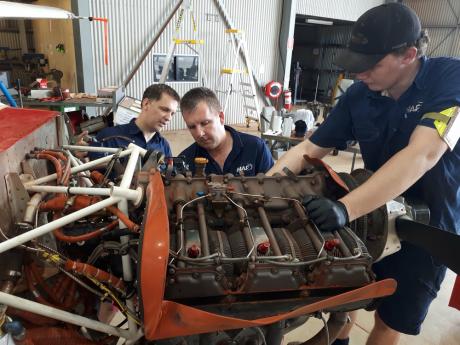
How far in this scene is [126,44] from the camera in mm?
6742

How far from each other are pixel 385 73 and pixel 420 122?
0.90ft

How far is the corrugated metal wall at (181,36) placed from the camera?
21.4 feet

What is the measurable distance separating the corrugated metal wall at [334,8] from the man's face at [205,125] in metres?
8.24

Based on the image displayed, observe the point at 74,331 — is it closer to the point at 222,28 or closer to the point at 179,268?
the point at 179,268

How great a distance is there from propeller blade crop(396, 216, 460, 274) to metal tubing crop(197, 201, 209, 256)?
78 cm

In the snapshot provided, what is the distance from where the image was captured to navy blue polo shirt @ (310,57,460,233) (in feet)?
4.88

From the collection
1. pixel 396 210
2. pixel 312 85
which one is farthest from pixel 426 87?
pixel 312 85

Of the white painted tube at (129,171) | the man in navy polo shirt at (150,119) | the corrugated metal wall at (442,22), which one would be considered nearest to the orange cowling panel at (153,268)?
the white painted tube at (129,171)

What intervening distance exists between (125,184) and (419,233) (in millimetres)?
1095

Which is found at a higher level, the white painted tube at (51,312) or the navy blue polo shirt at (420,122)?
the navy blue polo shirt at (420,122)

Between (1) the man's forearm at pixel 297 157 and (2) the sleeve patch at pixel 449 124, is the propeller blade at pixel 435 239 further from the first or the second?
(1) the man's forearm at pixel 297 157

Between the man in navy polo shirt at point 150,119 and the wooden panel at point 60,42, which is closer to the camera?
the man in navy polo shirt at point 150,119

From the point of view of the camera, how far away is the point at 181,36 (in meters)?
7.44

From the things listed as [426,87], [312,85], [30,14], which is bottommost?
[312,85]
